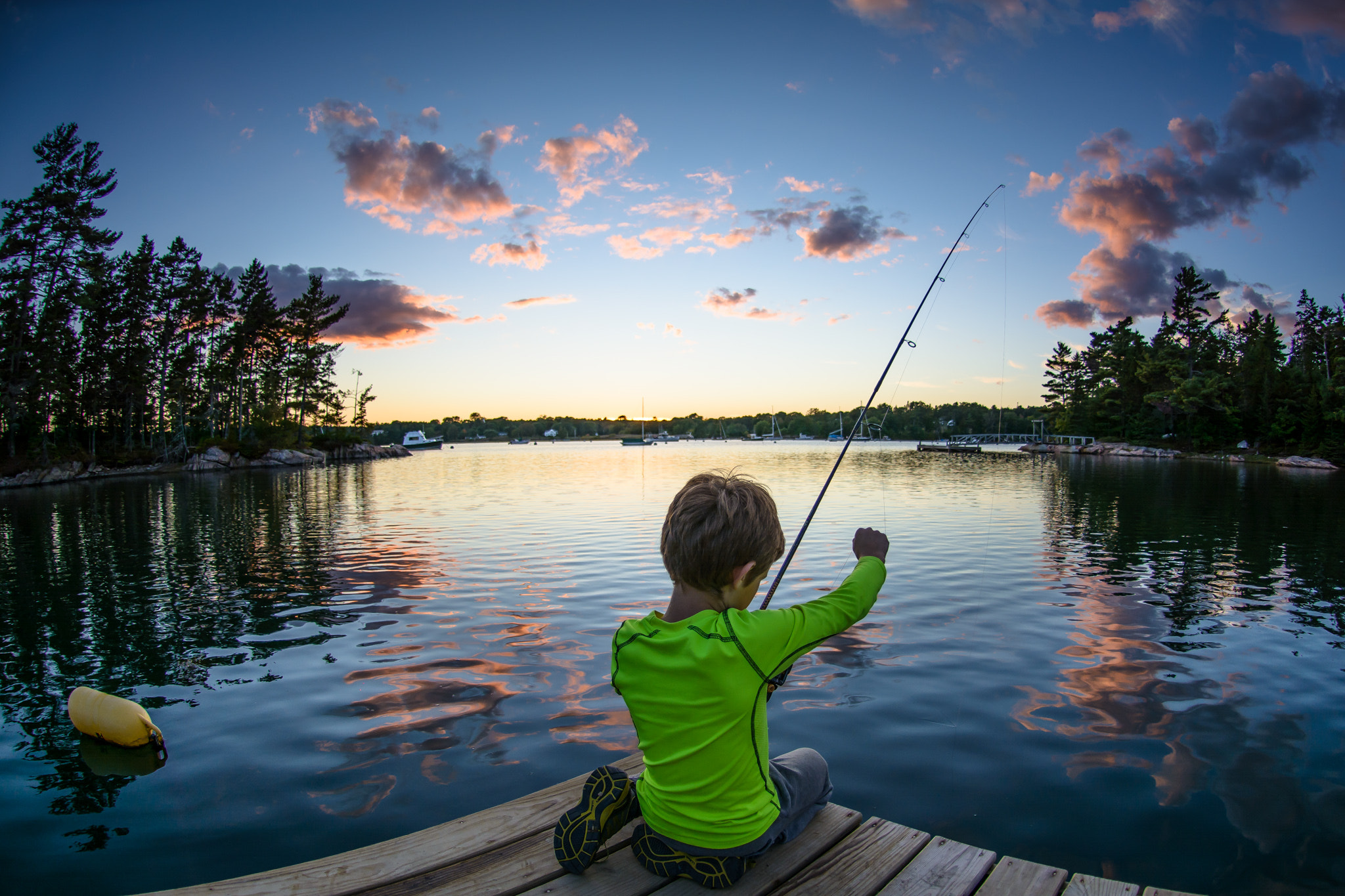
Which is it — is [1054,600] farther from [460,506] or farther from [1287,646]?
[460,506]

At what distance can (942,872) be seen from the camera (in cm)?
276

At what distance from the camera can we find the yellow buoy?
4938 mm

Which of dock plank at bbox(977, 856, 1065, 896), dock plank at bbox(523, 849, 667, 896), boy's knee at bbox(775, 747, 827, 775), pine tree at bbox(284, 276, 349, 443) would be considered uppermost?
pine tree at bbox(284, 276, 349, 443)

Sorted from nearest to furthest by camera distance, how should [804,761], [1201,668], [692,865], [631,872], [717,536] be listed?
[717,536] < [692,865] < [631,872] < [804,761] < [1201,668]

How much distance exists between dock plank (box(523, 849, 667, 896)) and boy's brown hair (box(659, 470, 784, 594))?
1173 mm

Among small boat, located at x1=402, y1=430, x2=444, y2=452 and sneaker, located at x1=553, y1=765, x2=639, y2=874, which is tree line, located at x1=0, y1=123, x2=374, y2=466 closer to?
small boat, located at x1=402, y1=430, x2=444, y2=452

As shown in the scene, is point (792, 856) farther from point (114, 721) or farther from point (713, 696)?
point (114, 721)

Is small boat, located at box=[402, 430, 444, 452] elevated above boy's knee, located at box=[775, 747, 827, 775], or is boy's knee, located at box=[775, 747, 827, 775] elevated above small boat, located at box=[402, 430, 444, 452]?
small boat, located at box=[402, 430, 444, 452]

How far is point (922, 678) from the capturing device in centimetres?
624

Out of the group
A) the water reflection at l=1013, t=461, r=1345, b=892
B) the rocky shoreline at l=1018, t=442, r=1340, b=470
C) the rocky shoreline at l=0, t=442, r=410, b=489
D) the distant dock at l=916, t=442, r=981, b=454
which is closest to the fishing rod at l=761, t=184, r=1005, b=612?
the water reflection at l=1013, t=461, r=1345, b=892

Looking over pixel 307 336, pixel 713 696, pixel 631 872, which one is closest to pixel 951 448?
pixel 307 336

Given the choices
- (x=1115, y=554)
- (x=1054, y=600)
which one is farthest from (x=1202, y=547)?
(x=1054, y=600)

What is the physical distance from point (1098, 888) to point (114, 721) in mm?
6149

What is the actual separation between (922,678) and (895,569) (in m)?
5.26
